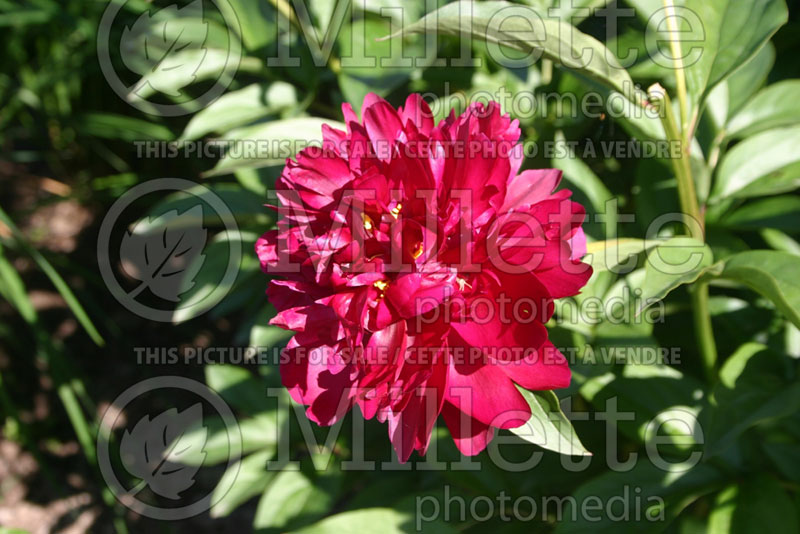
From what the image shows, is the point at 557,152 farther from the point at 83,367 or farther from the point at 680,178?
the point at 83,367

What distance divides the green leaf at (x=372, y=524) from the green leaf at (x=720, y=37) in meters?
0.58

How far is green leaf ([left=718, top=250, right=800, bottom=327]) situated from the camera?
63 centimetres

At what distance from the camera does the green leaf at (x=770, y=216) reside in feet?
2.92

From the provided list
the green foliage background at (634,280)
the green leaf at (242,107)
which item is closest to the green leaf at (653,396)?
the green foliage background at (634,280)

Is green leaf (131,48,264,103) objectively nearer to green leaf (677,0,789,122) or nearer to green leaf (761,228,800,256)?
green leaf (677,0,789,122)

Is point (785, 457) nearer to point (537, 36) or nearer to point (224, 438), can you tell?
point (537, 36)

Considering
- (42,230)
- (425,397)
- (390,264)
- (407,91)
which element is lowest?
(425,397)

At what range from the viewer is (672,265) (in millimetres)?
683

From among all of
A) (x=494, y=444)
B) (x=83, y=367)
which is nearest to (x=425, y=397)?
(x=494, y=444)

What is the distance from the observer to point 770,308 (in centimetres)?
93

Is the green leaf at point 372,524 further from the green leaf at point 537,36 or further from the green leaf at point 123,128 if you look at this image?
the green leaf at point 123,128

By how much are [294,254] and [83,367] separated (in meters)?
1.33

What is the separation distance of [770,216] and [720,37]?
0.28 metres

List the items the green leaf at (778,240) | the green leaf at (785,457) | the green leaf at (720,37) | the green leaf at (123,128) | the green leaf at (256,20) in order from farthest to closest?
the green leaf at (123,128), the green leaf at (256,20), the green leaf at (778,240), the green leaf at (785,457), the green leaf at (720,37)
